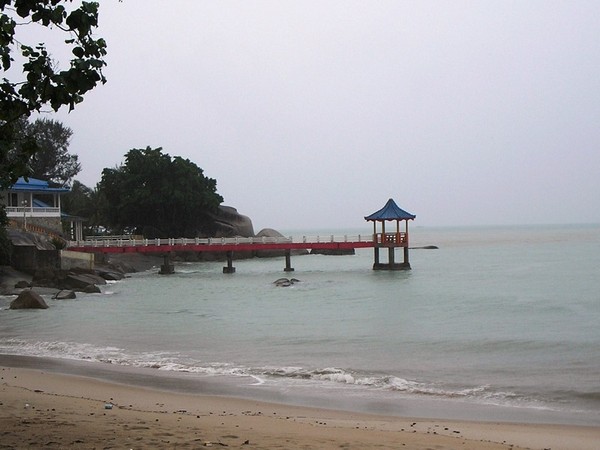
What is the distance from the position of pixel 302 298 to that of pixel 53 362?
64.0ft

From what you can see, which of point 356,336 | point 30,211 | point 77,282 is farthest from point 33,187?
point 356,336

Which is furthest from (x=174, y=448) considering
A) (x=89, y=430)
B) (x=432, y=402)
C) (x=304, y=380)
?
(x=304, y=380)

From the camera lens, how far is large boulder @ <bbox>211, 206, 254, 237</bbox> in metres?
75.4

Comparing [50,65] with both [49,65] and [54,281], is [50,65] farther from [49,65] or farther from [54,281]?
[54,281]

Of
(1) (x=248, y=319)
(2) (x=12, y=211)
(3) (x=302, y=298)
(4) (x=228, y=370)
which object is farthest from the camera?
(2) (x=12, y=211)

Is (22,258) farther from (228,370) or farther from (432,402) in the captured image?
(432,402)

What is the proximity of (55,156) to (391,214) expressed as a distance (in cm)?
4300

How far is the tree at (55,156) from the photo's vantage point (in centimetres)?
7675

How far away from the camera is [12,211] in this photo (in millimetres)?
48656

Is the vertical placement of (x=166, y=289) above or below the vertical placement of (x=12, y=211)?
below

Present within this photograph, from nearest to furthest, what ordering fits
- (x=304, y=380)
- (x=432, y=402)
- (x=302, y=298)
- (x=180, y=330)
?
(x=432, y=402), (x=304, y=380), (x=180, y=330), (x=302, y=298)

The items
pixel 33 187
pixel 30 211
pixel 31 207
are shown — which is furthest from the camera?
pixel 33 187

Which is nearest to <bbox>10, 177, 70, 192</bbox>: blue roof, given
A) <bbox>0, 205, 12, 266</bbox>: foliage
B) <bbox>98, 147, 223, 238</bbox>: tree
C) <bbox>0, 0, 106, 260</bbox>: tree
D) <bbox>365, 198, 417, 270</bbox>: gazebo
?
<bbox>0, 205, 12, 266</bbox>: foliage

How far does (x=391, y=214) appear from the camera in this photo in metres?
51.6
